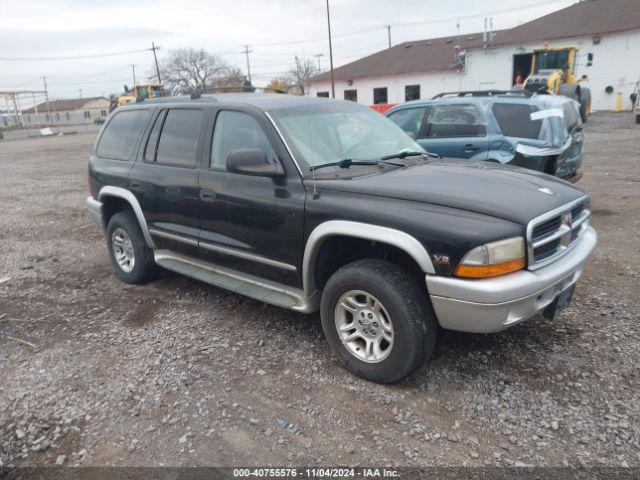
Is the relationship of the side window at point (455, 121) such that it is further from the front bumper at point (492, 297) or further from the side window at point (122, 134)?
the front bumper at point (492, 297)

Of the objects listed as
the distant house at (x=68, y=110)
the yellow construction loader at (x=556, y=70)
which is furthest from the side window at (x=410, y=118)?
the distant house at (x=68, y=110)

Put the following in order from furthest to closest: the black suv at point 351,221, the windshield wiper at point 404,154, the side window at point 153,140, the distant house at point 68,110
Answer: the distant house at point 68,110
the side window at point 153,140
the windshield wiper at point 404,154
the black suv at point 351,221

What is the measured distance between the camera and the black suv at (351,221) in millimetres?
2855

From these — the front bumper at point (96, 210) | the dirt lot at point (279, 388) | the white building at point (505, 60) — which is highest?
the white building at point (505, 60)

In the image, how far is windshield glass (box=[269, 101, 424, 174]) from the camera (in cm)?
372

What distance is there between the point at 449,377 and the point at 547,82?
1894cm

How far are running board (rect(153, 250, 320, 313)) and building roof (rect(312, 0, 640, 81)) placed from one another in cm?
3330

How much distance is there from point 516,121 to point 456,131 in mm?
816

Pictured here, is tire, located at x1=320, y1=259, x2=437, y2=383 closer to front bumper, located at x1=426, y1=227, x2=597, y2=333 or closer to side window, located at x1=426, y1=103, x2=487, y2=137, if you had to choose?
front bumper, located at x1=426, y1=227, x2=597, y2=333

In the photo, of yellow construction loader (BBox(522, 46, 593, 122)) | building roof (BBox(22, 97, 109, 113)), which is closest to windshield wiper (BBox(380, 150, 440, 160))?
yellow construction loader (BBox(522, 46, 593, 122))

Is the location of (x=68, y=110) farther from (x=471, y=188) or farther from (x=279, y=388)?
(x=471, y=188)

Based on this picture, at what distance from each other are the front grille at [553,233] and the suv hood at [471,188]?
0.05 metres

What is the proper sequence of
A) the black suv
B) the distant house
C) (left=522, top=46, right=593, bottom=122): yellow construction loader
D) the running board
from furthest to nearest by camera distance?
the distant house, (left=522, top=46, right=593, bottom=122): yellow construction loader, the running board, the black suv

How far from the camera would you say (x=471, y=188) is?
3.18 meters
